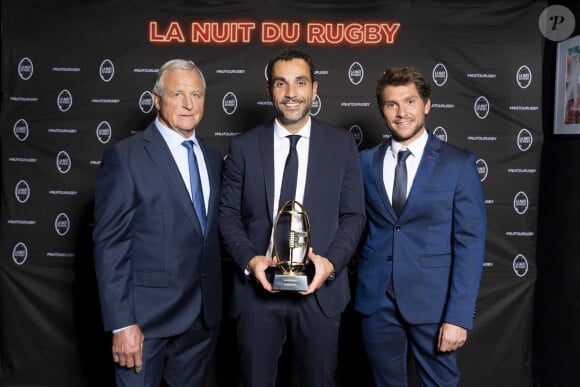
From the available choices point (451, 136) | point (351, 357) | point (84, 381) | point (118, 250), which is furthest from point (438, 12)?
point (84, 381)

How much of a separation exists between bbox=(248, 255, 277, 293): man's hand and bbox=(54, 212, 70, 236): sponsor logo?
2.07 meters

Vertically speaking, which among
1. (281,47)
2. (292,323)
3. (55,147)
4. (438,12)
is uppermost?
(438,12)

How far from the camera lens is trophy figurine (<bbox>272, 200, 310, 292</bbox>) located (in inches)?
80.5

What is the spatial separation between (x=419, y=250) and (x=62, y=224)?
8.17 ft

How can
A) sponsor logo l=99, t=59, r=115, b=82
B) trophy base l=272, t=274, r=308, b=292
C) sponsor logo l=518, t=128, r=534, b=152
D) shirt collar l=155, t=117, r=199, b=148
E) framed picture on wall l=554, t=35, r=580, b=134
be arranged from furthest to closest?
1. sponsor logo l=99, t=59, r=115, b=82
2. sponsor logo l=518, t=128, r=534, b=152
3. framed picture on wall l=554, t=35, r=580, b=134
4. shirt collar l=155, t=117, r=199, b=148
5. trophy base l=272, t=274, r=308, b=292

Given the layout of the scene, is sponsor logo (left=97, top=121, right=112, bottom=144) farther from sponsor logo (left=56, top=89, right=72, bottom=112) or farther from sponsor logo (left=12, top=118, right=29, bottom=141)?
sponsor logo (left=12, top=118, right=29, bottom=141)

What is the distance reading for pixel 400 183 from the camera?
2332 mm

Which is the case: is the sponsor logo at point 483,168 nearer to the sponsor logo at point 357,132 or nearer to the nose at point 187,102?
the sponsor logo at point 357,132

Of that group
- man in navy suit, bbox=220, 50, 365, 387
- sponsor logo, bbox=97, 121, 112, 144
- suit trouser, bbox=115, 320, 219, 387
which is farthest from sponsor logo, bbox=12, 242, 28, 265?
man in navy suit, bbox=220, 50, 365, 387

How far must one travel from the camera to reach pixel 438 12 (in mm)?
3602

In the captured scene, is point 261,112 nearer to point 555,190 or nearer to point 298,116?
point 298,116

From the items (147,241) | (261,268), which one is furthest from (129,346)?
(261,268)

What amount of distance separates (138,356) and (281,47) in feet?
7.34

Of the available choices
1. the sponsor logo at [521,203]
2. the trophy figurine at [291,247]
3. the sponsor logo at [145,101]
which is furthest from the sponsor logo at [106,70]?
the sponsor logo at [521,203]
